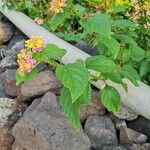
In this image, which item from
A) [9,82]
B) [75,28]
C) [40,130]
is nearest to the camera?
[40,130]

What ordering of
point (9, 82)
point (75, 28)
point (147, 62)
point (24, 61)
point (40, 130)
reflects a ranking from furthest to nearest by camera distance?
point (75, 28) → point (9, 82) → point (147, 62) → point (40, 130) → point (24, 61)

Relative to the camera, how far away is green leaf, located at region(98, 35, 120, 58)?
9.30 ft

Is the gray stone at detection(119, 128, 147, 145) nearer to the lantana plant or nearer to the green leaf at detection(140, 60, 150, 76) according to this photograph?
the green leaf at detection(140, 60, 150, 76)

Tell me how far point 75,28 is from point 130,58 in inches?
58.5

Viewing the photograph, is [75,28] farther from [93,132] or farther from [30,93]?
[93,132]

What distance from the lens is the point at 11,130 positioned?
3164 millimetres

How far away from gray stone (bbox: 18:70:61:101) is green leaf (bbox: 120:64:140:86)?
56cm

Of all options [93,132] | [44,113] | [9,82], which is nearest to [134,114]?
[93,132]

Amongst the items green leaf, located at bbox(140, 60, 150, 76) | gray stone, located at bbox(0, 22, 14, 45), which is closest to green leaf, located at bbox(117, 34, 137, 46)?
green leaf, located at bbox(140, 60, 150, 76)

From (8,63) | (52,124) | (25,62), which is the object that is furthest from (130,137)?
(8,63)

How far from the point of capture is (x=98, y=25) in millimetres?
2656

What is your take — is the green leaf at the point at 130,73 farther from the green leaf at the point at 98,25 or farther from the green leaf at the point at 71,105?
the green leaf at the point at 71,105

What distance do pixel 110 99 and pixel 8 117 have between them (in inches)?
33.7

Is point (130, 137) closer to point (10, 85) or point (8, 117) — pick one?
point (8, 117)
